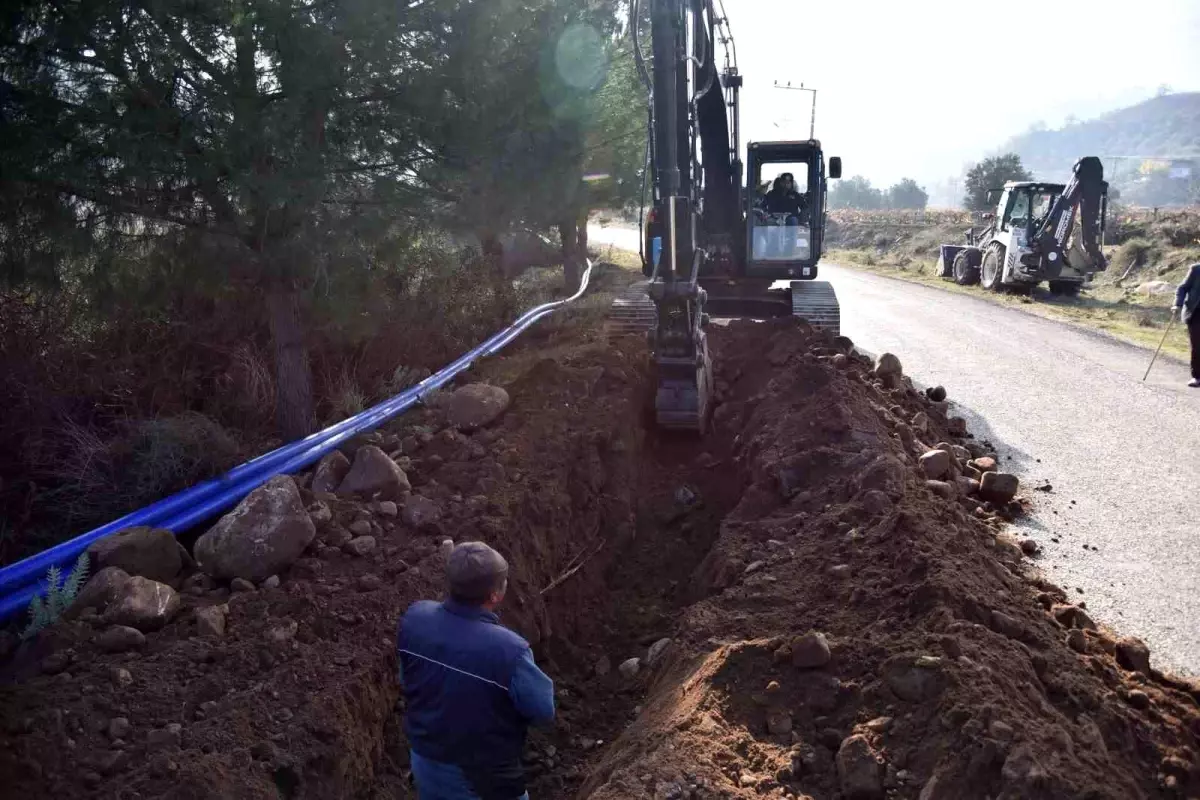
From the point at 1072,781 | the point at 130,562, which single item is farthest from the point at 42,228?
the point at 1072,781

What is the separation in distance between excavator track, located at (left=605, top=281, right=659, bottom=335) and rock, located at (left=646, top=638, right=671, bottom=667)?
21.9 feet

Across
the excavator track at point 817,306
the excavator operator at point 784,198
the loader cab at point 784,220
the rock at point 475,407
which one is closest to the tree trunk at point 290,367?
the rock at point 475,407

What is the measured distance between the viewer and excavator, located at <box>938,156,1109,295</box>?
20812 mm

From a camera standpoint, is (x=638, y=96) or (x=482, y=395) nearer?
(x=482, y=395)

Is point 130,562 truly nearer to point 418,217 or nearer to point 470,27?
point 418,217

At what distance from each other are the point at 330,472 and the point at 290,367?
1601 mm

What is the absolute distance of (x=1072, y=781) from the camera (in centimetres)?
331

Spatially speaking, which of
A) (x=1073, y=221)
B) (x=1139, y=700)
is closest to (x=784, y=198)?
(x=1139, y=700)

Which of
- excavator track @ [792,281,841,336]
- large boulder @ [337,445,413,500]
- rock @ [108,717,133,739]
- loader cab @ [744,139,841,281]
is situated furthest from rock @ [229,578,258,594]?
loader cab @ [744,139,841,281]

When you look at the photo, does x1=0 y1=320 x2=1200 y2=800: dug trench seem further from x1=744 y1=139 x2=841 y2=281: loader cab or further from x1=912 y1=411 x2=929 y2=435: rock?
x1=744 y1=139 x2=841 y2=281: loader cab

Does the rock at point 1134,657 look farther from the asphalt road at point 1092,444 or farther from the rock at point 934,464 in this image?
the rock at point 934,464

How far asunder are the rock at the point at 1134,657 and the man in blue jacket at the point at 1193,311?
8335mm

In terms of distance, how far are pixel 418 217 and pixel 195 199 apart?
1.79m

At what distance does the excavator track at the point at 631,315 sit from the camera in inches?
471
